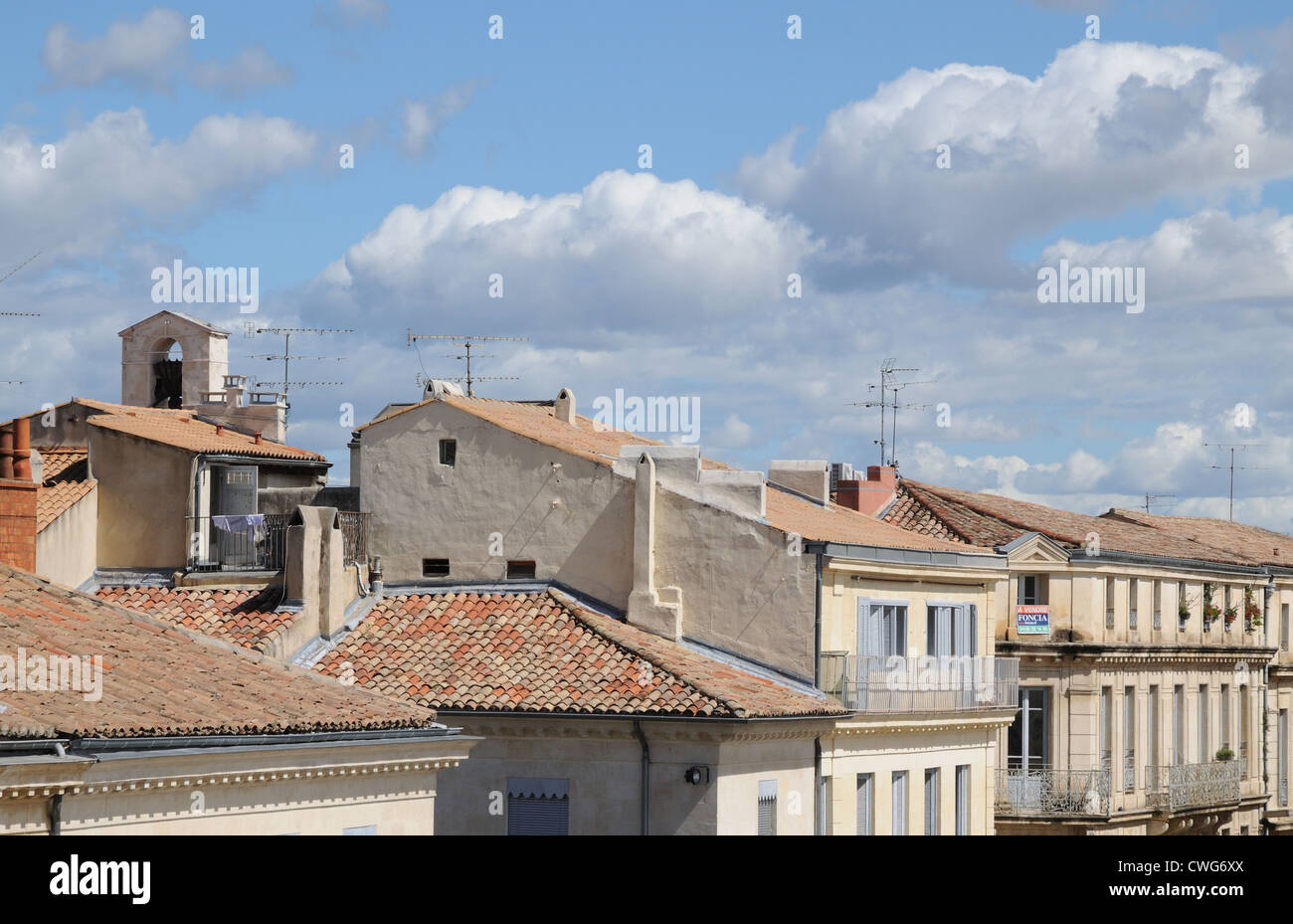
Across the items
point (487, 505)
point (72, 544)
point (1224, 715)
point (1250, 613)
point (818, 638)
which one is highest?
point (487, 505)

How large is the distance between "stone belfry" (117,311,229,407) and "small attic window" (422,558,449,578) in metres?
16.5

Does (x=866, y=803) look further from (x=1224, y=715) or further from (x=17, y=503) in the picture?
(x=1224, y=715)

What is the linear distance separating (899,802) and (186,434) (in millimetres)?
17944

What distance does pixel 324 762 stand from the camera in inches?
1081

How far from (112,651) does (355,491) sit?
48.3ft

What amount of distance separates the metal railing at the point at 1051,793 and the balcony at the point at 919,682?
33.4ft

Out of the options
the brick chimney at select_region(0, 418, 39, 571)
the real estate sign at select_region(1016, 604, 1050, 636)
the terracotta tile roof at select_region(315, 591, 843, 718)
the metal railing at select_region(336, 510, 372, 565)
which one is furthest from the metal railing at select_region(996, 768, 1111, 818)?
the brick chimney at select_region(0, 418, 39, 571)

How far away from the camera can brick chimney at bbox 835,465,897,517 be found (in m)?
56.0

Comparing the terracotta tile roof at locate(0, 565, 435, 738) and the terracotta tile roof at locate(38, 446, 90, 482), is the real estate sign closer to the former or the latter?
the terracotta tile roof at locate(38, 446, 90, 482)

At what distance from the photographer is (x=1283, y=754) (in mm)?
72500

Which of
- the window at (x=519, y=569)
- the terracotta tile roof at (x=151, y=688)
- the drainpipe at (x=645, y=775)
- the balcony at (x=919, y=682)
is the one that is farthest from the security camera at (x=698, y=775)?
the window at (x=519, y=569)

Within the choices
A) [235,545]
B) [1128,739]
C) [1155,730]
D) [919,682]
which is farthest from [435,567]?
[1155,730]

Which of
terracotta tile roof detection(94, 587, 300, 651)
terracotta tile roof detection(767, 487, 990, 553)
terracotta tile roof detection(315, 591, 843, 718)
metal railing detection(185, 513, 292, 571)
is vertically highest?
terracotta tile roof detection(767, 487, 990, 553)
